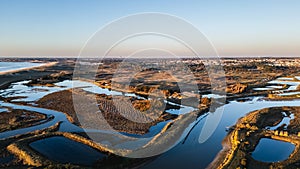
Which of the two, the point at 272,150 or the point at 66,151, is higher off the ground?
the point at 272,150

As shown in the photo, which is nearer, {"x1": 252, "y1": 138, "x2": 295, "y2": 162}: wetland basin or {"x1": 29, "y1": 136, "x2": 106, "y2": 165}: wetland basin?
{"x1": 29, "y1": 136, "x2": 106, "y2": 165}: wetland basin

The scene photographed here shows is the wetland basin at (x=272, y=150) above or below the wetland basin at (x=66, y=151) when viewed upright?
above

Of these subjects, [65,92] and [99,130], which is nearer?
[99,130]

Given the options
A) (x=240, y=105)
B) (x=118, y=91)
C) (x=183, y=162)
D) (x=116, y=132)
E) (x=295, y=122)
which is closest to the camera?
(x=183, y=162)

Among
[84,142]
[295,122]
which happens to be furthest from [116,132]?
[295,122]

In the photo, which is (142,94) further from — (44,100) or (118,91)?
(44,100)

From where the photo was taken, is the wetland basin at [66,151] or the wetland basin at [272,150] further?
the wetland basin at [272,150]

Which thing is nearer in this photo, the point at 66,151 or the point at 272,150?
the point at 66,151

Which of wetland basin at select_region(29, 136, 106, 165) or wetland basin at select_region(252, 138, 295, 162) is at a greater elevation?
wetland basin at select_region(252, 138, 295, 162)
